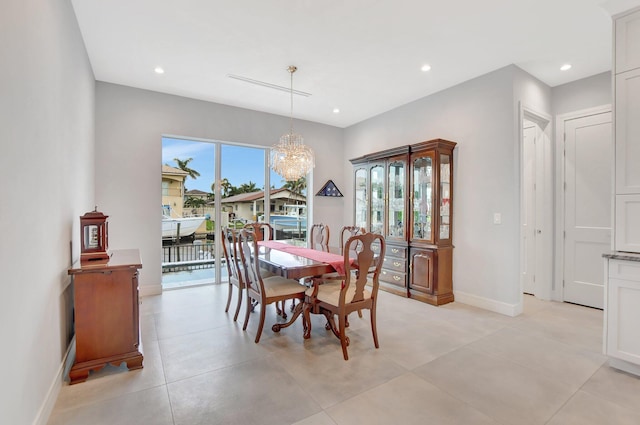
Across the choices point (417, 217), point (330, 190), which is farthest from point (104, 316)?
point (330, 190)

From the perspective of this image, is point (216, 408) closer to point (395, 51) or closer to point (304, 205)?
point (395, 51)

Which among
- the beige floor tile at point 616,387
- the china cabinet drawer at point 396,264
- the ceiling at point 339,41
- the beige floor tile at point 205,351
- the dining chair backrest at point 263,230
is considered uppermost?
the ceiling at point 339,41

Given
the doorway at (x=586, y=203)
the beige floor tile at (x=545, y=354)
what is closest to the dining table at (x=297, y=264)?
the beige floor tile at (x=545, y=354)

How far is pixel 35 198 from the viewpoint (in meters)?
1.76

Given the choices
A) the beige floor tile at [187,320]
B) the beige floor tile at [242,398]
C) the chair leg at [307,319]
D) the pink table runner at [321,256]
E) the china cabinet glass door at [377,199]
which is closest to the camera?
the beige floor tile at [242,398]

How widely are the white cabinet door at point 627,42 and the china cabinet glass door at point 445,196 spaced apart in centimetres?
193

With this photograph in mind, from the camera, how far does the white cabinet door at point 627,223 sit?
2361mm

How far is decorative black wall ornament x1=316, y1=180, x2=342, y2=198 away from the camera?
6.15 m

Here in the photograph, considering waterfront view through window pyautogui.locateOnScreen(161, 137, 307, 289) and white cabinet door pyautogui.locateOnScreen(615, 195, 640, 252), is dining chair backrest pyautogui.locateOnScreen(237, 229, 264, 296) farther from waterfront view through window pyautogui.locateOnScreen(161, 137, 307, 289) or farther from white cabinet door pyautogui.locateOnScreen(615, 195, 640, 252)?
white cabinet door pyautogui.locateOnScreen(615, 195, 640, 252)

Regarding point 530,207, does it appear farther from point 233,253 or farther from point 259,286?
point 233,253

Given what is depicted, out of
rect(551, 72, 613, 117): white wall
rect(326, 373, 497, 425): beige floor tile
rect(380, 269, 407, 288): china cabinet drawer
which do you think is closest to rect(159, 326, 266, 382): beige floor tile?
rect(326, 373, 497, 425): beige floor tile

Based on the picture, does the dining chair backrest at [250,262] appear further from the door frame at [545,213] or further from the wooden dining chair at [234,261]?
the door frame at [545,213]

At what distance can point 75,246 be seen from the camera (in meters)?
2.92

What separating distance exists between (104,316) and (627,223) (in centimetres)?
418
